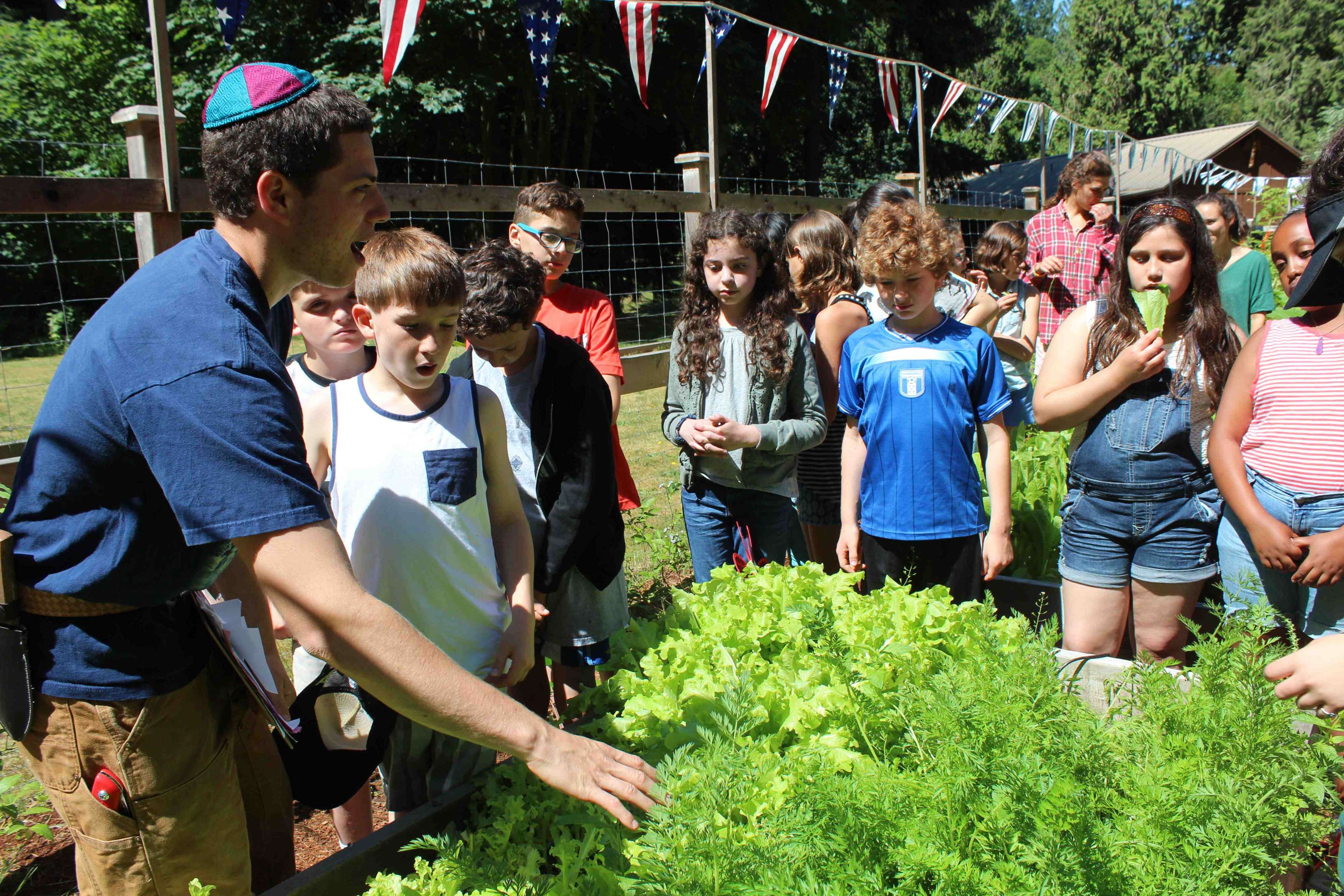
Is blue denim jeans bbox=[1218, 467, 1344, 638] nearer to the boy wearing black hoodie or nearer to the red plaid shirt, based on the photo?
the boy wearing black hoodie

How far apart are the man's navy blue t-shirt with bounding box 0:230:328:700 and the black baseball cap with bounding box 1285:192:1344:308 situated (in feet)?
7.08

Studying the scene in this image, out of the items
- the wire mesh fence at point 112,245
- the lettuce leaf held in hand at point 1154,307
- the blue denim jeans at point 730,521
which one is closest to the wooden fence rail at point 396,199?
the blue denim jeans at point 730,521

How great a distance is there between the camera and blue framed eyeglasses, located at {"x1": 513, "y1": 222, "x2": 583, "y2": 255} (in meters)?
3.54

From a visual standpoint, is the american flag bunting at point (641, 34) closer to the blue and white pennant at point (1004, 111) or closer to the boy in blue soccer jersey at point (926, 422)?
the boy in blue soccer jersey at point (926, 422)

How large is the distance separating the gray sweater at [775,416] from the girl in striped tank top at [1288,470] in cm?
136

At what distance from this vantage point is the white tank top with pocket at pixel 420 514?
213 centimetres

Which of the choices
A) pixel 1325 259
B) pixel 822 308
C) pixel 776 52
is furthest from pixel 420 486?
pixel 776 52

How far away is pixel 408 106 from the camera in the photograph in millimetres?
18297

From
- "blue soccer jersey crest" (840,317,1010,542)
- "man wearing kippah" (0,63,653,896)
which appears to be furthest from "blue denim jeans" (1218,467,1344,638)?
"man wearing kippah" (0,63,653,896)

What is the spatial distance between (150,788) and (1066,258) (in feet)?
20.1

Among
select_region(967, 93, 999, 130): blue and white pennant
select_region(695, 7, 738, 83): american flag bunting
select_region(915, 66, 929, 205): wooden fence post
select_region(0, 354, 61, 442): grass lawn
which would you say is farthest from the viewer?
select_region(967, 93, 999, 130): blue and white pennant

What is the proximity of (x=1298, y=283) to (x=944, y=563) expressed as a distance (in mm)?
1506

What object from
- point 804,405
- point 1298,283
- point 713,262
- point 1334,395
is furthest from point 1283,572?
point 713,262

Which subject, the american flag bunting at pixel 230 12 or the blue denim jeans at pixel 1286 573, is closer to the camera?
the blue denim jeans at pixel 1286 573
